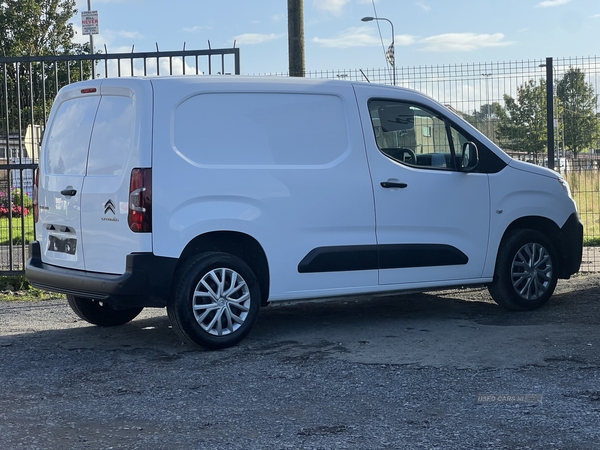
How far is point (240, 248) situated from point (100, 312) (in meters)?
1.63

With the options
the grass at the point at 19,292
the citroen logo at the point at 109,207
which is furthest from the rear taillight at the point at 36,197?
the grass at the point at 19,292

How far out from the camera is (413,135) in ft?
24.7

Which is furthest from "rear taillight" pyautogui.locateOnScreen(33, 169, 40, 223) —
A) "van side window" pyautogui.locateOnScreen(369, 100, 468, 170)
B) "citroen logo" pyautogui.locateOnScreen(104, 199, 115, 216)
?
"van side window" pyautogui.locateOnScreen(369, 100, 468, 170)

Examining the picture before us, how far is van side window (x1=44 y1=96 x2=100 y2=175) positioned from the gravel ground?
139cm

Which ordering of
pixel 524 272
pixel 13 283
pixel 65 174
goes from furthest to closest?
pixel 13 283 → pixel 524 272 → pixel 65 174

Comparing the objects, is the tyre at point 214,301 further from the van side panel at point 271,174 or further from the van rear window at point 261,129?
the van rear window at point 261,129

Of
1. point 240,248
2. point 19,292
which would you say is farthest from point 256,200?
point 19,292

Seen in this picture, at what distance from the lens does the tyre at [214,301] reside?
6.39 m

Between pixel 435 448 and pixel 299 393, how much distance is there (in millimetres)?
1290

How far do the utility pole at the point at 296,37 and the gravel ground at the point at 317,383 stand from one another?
3239mm

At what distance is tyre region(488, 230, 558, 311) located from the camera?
7961 mm

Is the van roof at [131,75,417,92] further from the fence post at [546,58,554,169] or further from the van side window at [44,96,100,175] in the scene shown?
the fence post at [546,58,554,169]

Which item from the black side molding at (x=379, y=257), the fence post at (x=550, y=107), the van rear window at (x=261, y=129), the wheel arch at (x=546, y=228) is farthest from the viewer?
the fence post at (x=550, y=107)

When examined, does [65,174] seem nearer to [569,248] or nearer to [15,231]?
[569,248]
